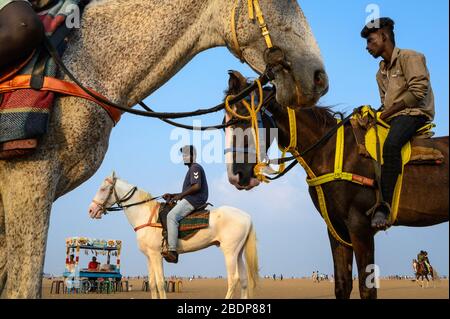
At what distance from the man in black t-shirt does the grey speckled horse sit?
25.0 feet

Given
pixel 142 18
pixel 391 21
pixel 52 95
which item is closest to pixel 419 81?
pixel 391 21

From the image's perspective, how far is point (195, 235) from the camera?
10500mm

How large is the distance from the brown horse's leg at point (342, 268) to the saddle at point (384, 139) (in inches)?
43.9

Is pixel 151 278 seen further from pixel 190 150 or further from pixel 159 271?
pixel 190 150

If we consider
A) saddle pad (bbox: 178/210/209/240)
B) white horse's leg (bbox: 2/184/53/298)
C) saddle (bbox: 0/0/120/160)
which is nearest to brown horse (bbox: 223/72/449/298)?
saddle (bbox: 0/0/120/160)

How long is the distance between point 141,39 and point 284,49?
726 mm

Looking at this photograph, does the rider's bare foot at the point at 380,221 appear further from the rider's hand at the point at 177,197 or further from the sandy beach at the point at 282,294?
the sandy beach at the point at 282,294

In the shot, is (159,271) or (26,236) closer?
(26,236)

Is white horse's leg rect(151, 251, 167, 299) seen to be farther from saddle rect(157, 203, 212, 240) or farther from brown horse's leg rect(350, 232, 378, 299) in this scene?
brown horse's leg rect(350, 232, 378, 299)

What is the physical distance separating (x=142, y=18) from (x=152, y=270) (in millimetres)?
8766

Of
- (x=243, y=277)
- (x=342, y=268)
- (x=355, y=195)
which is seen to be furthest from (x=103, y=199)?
(x=355, y=195)

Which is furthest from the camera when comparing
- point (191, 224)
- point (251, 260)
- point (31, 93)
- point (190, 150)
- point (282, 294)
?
point (282, 294)

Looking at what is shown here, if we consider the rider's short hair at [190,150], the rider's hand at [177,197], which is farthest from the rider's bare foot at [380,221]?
the rider's hand at [177,197]

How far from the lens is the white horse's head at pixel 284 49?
2.30 meters
